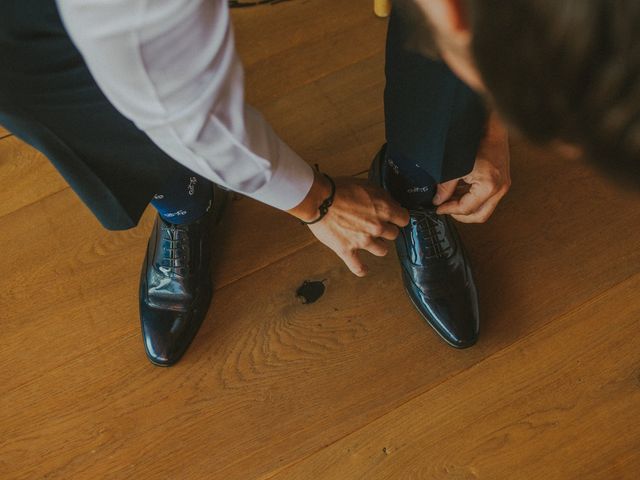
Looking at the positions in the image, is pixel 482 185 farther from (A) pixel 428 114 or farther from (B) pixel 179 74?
(B) pixel 179 74

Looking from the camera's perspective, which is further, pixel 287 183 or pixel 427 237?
pixel 427 237

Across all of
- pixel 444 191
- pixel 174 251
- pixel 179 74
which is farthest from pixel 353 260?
pixel 179 74

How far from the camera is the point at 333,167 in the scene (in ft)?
3.51

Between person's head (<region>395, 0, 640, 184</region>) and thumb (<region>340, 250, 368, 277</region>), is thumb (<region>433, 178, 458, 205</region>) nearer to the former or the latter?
thumb (<region>340, 250, 368, 277</region>)

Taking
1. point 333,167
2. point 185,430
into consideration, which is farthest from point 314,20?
point 185,430

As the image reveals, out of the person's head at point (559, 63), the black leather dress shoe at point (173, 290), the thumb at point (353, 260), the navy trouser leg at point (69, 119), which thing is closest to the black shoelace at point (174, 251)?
the black leather dress shoe at point (173, 290)

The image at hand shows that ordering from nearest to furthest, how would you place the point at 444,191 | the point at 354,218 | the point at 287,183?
the point at 287,183
the point at 354,218
the point at 444,191

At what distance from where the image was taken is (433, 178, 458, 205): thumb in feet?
2.87

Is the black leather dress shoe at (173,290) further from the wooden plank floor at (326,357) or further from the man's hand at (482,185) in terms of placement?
the man's hand at (482,185)

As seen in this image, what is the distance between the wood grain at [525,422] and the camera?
83cm

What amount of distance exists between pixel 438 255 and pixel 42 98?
572 mm

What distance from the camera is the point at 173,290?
0.94m

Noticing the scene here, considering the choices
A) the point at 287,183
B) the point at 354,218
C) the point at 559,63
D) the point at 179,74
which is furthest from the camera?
the point at 354,218

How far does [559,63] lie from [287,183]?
0.38 meters
